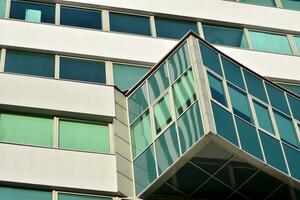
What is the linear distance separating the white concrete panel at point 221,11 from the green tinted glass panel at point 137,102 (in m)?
5.33

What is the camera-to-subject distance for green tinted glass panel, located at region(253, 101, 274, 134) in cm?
1952

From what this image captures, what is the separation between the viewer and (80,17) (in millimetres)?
25250

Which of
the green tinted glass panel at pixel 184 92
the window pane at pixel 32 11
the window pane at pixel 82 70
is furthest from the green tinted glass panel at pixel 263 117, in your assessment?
the window pane at pixel 32 11

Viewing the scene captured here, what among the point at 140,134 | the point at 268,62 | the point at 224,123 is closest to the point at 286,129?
the point at 224,123

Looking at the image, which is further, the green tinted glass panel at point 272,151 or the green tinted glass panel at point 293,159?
the green tinted glass panel at point 293,159

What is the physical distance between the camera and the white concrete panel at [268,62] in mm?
25219

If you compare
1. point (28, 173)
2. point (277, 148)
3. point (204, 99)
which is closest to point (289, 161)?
point (277, 148)

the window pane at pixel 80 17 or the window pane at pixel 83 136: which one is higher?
the window pane at pixel 80 17

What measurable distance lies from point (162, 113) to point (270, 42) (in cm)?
888

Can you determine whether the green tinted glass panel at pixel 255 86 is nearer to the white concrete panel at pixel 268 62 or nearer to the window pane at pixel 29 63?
the white concrete panel at pixel 268 62

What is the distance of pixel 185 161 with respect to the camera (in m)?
18.0

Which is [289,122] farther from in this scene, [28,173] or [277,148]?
[28,173]

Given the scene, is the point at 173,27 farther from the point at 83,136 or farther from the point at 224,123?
the point at 224,123

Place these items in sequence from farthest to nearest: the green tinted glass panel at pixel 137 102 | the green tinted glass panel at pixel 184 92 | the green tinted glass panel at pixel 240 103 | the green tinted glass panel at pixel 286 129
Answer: the green tinted glass panel at pixel 137 102
the green tinted glass panel at pixel 286 129
the green tinted glass panel at pixel 240 103
the green tinted glass panel at pixel 184 92
